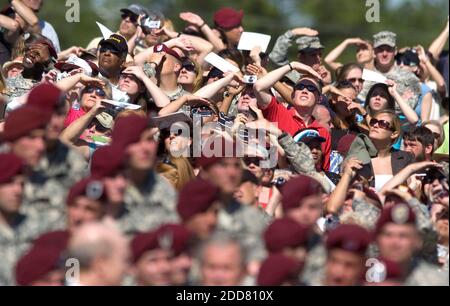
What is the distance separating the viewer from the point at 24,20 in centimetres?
1809

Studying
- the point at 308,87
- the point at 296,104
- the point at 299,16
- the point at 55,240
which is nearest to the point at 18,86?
the point at 296,104

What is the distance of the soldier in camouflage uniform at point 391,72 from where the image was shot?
717 inches

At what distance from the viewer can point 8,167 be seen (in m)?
11.8

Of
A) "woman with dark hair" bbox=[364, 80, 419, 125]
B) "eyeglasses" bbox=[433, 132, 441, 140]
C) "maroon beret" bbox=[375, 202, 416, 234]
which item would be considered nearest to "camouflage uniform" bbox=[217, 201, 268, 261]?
"maroon beret" bbox=[375, 202, 416, 234]

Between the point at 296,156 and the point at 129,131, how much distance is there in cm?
300

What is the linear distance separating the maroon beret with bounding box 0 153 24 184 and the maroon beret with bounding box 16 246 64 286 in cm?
77

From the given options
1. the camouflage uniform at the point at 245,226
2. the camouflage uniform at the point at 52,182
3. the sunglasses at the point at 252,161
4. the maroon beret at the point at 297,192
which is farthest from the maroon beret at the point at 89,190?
the sunglasses at the point at 252,161

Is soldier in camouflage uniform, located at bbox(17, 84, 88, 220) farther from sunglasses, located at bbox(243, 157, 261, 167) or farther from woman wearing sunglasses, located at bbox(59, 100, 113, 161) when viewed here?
sunglasses, located at bbox(243, 157, 261, 167)

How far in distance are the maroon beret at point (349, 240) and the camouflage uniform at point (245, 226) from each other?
52 centimetres

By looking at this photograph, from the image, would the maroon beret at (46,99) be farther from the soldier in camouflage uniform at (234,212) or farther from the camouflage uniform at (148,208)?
the soldier in camouflage uniform at (234,212)

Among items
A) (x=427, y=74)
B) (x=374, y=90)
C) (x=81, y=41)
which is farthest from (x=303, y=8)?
(x=374, y=90)

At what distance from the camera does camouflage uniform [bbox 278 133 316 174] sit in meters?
14.9

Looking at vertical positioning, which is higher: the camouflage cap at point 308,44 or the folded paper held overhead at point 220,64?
the camouflage cap at point 308,44
